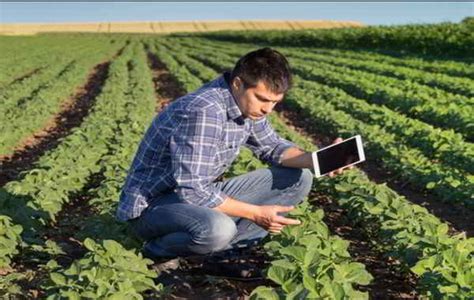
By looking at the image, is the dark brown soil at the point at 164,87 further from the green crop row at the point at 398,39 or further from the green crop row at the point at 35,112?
the green crop row at the point at 398,39

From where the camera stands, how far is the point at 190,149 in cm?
388

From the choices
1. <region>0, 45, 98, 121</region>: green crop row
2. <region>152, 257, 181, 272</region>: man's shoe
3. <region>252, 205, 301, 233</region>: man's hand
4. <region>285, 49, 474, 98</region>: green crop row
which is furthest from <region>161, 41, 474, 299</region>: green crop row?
<region>0, 45, 98, 121</region>: green crop row

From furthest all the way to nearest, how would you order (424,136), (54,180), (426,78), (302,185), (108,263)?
(426,78) → (424,136) → (54,180) → (302,185) → (108,263)

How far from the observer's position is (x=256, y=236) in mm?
4586

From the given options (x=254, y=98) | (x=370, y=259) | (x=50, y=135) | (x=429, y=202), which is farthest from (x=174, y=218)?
(x=50, y=135)

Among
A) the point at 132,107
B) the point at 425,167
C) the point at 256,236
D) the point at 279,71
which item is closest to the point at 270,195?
the point at 256,236

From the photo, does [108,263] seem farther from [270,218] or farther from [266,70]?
[266,70]

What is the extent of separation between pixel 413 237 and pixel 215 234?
49.4 inches

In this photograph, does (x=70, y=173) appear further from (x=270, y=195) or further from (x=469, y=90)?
(x=469, y=90)

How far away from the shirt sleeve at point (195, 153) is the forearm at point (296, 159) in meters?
0.78

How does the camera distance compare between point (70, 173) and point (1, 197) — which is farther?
point (70, 173)

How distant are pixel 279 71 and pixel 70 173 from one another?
326 centimetres

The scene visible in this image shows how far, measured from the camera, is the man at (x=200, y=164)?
387 cm

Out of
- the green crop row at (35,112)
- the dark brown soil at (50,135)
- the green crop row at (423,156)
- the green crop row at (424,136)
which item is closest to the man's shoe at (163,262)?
the green crop row at (423,156)
